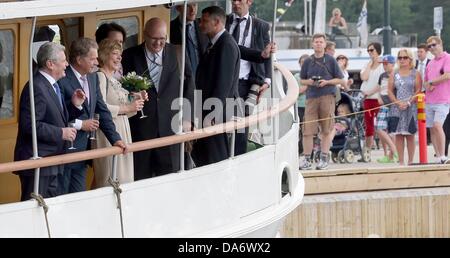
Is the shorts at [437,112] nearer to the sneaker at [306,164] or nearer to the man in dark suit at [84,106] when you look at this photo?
the sneaker at [306,164]

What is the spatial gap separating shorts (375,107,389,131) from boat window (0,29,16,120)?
8264mm

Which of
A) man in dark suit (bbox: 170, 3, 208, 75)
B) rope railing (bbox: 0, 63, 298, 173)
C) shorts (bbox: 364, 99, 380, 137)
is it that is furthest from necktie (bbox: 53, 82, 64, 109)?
shorts (bbox: 364, 99, 380, 137)

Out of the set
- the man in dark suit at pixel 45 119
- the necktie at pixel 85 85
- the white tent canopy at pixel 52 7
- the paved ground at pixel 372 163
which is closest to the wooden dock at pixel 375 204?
the paved ground at pixel 372 163

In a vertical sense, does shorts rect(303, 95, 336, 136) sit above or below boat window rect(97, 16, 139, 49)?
below

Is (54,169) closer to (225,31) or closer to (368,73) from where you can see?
(225,31)

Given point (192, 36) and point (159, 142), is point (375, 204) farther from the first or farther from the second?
point (159, 142)

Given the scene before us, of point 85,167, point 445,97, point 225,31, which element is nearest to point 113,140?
point 85,167

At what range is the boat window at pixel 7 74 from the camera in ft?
36.2

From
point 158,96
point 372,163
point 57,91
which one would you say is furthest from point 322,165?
point 57,91

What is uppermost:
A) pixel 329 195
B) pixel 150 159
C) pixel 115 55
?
pixel 115 55

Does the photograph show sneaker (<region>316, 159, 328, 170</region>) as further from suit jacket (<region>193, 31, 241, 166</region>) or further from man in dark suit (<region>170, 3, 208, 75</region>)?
suit jacket (<region>193, 31, 241, 166</region>)

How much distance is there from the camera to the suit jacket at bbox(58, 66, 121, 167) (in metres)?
10.6

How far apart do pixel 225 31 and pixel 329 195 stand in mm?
4801

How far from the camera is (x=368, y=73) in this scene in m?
19.6
